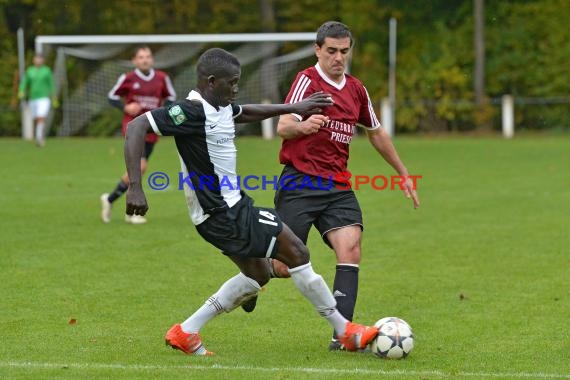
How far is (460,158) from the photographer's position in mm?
24547

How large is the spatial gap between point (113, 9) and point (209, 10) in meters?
3.29

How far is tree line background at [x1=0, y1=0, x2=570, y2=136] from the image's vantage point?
3659 centimetres

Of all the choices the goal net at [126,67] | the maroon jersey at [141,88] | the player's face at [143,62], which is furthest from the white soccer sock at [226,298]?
the goal net at [126,67]

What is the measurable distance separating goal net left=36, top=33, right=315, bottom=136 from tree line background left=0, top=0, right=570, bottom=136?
6.42m

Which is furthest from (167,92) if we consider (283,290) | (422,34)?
(422,34)

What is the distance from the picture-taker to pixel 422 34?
40.6 metres

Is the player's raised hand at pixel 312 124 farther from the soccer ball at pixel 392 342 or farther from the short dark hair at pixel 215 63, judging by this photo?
the soccer ball at pixel 392 342

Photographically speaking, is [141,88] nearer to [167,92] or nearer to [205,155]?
[167,92]

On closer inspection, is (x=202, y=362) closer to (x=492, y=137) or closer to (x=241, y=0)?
(x=492, y=137)

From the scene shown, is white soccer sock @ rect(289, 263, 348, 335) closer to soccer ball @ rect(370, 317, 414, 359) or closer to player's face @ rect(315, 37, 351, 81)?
soccer ball @ rect(370, 317, 414, 359)

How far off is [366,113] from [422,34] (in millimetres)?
33763

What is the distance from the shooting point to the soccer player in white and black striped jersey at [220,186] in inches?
245

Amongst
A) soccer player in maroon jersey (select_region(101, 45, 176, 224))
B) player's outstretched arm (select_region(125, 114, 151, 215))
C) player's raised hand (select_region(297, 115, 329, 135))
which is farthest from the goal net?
player's outstretched arm (select_region(125, 114, 151, 215))

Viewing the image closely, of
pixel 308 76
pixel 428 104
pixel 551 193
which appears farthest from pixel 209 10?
pixel 308 76
